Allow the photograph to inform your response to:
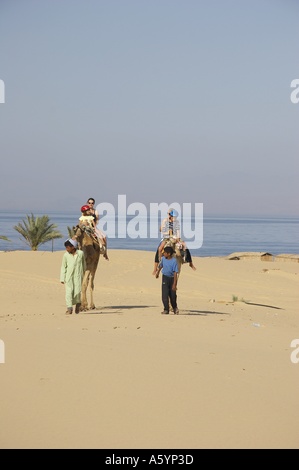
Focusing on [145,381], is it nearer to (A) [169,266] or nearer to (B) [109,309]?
(A) [169,266]

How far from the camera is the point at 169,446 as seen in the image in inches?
249

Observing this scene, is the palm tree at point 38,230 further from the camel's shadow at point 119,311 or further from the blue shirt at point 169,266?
the blue shirt at point 169,266

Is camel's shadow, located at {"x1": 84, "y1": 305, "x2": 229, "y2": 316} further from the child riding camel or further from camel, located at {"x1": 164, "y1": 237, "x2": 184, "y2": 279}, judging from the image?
the child riding camel

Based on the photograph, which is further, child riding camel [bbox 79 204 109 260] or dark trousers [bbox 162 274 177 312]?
child riding camel [bbox 79 204 109 260]

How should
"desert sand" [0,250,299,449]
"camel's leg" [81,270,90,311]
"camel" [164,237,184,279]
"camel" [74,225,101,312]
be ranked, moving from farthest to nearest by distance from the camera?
"camel" [164,237,184,279] → "camel's leg" [81,270,90,311] → "camel" [74,225,101,312] → "desert sand" [0,250,299,449]

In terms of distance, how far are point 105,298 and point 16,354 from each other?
1102 cm

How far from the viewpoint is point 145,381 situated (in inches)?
322

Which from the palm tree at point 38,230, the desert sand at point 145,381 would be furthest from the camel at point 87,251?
the palm tree at point 38,230

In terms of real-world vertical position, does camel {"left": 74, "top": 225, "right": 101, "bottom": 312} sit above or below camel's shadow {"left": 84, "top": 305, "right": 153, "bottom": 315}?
above

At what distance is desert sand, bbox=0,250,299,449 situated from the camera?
258 inches

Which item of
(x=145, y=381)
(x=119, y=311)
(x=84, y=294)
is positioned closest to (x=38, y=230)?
(x=84, y=294)

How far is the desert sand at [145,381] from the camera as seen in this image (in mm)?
6551

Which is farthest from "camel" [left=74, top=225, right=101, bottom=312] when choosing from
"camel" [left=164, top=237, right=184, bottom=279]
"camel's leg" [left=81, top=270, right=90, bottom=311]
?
"camel" [left=164, top=237, right=184, bottom=279]
